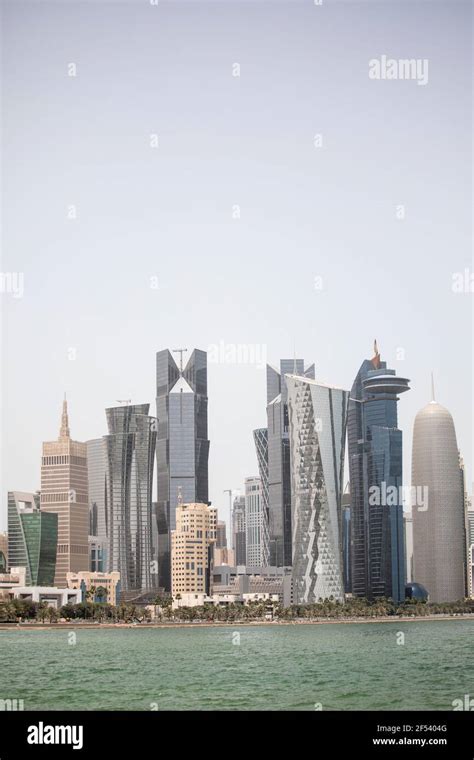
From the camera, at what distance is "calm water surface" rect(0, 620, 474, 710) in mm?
15570

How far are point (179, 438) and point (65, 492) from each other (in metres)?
8.97

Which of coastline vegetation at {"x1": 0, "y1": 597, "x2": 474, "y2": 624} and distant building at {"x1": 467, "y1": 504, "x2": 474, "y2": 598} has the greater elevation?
distant building at {"x1": 467, "y1": 504, "x2": 474, "y2": 598}

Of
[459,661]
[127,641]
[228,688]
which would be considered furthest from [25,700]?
[127,641]

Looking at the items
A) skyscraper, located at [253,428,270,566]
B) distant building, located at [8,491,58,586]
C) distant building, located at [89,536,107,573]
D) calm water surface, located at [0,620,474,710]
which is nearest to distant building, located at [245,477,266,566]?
skyscraper, located at [253,428,270,566]

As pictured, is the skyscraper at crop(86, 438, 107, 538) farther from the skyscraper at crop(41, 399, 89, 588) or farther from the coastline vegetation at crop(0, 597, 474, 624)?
the coastline vegetation at crop(0, 597, 474, 624)

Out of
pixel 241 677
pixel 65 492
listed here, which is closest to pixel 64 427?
pixel 65 492

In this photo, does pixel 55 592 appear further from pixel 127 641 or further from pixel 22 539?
pixel 127 641

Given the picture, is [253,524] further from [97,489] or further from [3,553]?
[3,553]

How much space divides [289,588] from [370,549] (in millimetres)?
10386

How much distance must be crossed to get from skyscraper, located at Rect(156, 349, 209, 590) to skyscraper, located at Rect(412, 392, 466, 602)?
16.1 metres

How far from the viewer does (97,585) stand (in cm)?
7838

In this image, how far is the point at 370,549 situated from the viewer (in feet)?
252

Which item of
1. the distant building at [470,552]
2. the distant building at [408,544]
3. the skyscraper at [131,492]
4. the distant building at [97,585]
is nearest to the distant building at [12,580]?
the distant building at [97,585]

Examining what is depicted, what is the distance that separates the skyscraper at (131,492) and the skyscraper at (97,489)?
6.13 m
